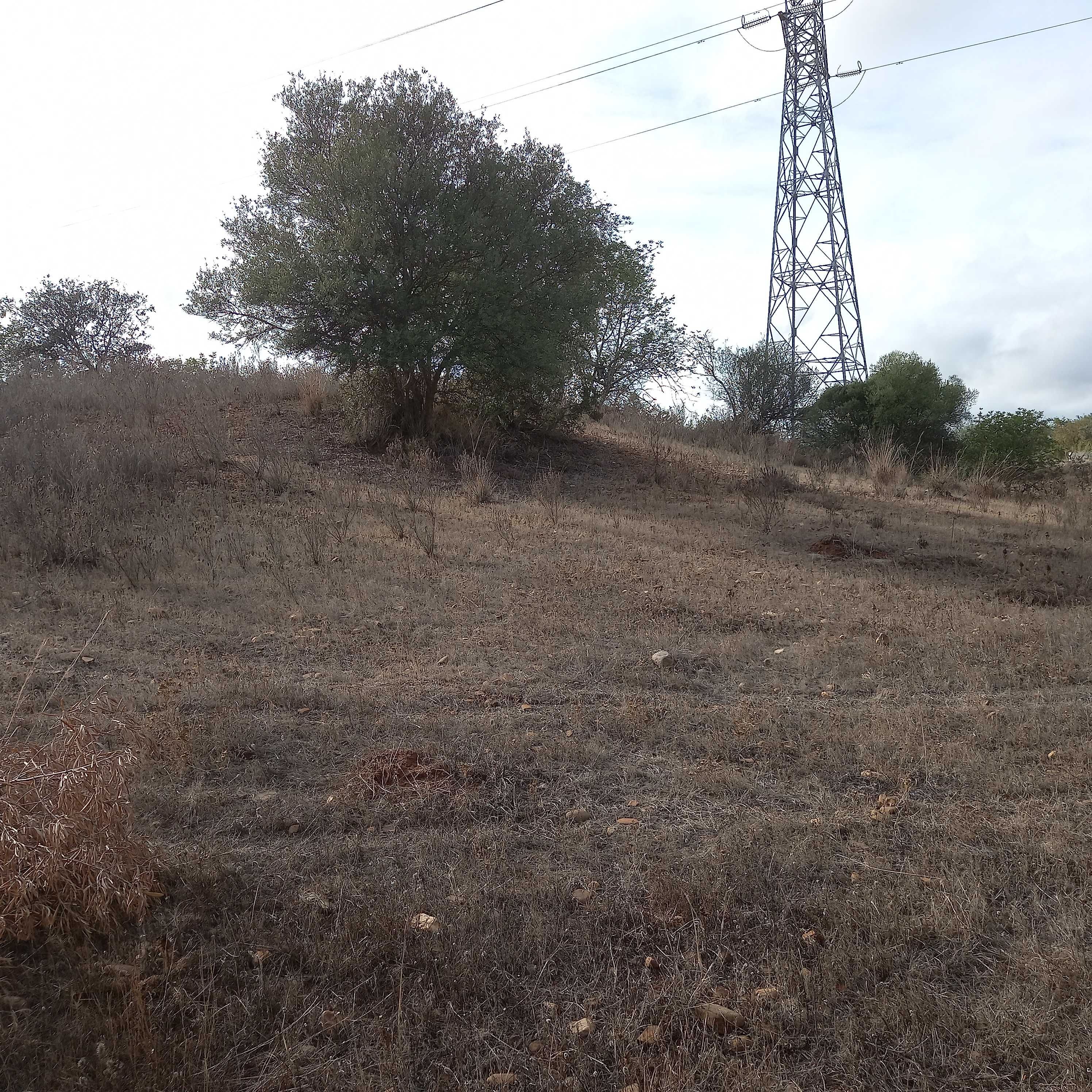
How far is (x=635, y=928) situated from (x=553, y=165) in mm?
15623

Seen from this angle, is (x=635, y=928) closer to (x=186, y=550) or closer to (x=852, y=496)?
(x=186, y=550)

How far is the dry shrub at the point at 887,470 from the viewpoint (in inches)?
616

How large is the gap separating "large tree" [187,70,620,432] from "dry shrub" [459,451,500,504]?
82.0 inches

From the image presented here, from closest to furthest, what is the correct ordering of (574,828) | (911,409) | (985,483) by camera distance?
1. (574,828)
2. (985,483)
3. (911,409)

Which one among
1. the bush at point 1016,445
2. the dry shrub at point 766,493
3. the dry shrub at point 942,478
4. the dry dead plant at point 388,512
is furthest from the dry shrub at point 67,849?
the bush at point 1016,445

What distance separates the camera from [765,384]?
23375 millimetres

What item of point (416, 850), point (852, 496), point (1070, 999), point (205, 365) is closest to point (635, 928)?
point (416, 850)

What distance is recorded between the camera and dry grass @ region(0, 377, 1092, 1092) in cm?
264

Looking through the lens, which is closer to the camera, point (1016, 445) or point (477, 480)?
point (477, 480)

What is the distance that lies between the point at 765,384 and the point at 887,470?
7.88 metres

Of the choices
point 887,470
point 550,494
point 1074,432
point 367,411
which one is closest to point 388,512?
point 550,494

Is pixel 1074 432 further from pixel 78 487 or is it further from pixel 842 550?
pixel 78 487

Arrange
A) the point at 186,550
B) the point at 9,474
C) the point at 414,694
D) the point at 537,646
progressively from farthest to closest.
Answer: the point at 9,474 < the point at 186,550 < the point at 537,646 < the point at 414,694

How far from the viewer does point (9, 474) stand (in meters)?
10.9
